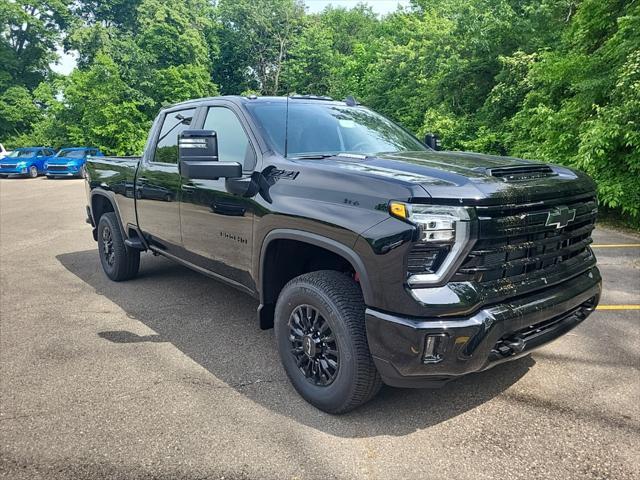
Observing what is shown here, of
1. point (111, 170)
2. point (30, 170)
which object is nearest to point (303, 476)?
point (111, 170)

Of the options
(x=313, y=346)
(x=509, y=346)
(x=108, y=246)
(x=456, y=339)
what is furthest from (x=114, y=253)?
(x=509, y=346)

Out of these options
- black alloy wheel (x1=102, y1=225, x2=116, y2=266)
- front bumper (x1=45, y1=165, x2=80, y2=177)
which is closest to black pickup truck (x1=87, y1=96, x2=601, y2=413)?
black alloy wheel (x1=102, y1=225, x2=116, y2=266)

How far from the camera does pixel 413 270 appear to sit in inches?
93.4

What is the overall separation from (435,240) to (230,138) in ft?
6.68

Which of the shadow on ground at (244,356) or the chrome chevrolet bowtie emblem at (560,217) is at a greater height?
the chrome chevrolet bowtie emblem at (560,217)

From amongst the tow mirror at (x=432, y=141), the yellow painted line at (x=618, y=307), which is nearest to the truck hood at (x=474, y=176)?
the tow mirror at (x=432, y=141)

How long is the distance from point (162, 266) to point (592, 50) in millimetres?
10050

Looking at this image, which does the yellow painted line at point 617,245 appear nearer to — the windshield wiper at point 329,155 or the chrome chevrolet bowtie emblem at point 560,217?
the chrome chevrolet bowtie emblem at point 560,217

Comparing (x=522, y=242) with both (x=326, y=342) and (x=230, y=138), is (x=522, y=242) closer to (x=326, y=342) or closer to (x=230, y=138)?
(x=326, y=342)

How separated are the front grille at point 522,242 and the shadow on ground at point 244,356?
95 centimetres

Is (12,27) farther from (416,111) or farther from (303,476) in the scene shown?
(303,476)

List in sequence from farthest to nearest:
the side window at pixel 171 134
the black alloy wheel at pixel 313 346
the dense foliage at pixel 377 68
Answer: the dense foliage at pixel 377 68
the side window at pixel 171 134
the black alloy wheel at pixel 313 346

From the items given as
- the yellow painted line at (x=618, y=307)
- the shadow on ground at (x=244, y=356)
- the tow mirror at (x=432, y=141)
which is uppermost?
the tow mirror at (x=432, y=141)

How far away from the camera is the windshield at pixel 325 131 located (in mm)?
3516
